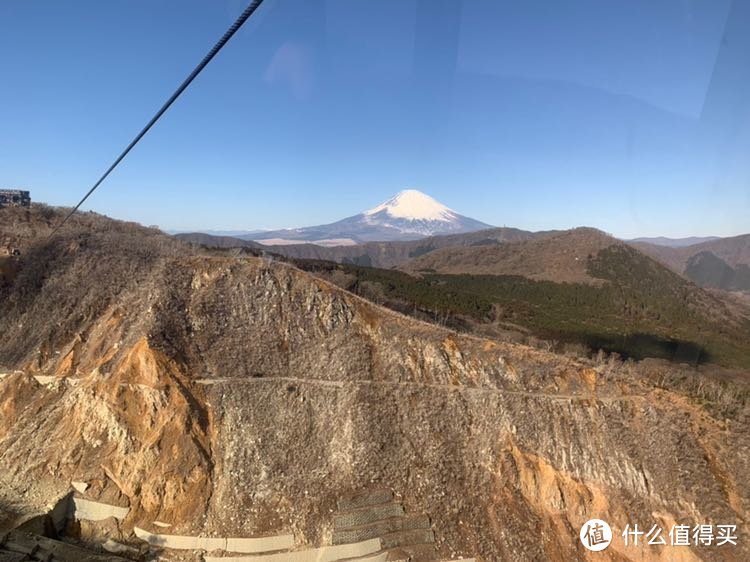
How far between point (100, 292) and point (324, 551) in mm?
18259

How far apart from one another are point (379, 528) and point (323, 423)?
4902mm

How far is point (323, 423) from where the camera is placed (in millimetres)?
19484

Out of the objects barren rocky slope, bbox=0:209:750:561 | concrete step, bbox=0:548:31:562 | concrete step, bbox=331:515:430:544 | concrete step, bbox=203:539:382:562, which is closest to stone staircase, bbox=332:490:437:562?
concrete step, bbox=331:515:430:544

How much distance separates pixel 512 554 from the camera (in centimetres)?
1633

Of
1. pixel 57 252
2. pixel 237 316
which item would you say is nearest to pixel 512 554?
pixel 237 316

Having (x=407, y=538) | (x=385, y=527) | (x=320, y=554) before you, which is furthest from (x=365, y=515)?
(x=320, y=554)

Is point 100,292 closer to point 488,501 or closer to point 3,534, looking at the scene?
→ point 3,534

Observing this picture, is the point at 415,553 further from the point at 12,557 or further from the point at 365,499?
the point at 12,557

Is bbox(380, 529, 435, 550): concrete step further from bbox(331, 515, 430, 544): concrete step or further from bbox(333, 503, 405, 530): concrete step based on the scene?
bbox(333, 503, 405, 530): concrete step

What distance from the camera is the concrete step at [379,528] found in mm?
16141

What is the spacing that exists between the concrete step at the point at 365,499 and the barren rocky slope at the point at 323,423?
301 millimetres

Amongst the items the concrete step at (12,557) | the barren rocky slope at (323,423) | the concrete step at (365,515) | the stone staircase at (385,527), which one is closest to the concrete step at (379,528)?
the stone staircase at (385,527)

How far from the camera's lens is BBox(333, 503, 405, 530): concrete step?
1650cm

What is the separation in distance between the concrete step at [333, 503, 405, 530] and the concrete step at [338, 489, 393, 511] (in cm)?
16
